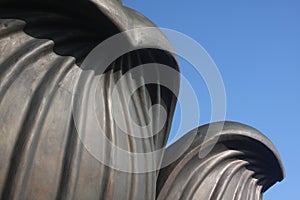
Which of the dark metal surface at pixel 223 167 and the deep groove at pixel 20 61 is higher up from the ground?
the deep groove at pixel 20 61

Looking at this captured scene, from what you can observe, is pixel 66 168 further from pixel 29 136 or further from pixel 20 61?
pixel 20 61

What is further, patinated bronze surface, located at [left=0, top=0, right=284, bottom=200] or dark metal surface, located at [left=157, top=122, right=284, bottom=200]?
dark metal surface, located at [left=157, top=122, right=284, bottom=200]

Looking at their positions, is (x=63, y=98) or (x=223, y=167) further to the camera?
(x=223, y=167)

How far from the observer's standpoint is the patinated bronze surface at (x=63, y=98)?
3.38ft

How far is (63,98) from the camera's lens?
110 centimetres

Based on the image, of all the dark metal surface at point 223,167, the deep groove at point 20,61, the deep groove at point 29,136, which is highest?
the deep groove at point 20,61

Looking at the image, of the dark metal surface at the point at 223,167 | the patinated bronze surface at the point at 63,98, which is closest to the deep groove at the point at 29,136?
the patinated bronze surface at the point at 63,98

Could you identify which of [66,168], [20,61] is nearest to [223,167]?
[66,168]

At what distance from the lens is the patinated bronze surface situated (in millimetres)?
1030

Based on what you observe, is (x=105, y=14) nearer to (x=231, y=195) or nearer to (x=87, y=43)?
(x=87, y=43)

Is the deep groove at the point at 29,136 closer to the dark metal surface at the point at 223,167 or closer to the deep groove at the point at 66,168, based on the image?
the deep groove at the point at 66,168

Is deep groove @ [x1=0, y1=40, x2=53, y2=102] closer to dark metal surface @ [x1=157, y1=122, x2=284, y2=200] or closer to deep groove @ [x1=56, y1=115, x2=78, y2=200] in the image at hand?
deep groove @ [x1=56, y1=115, x2=78, y2=200]

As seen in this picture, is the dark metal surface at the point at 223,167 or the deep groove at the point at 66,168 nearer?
the deep groove at the point at 66,168

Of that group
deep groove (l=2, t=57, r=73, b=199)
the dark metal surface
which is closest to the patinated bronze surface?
deep groove (l=2, t=57, r=73, b=199)
